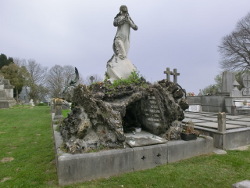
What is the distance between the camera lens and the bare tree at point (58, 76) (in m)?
42.9

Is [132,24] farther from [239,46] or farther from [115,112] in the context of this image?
[239,46]

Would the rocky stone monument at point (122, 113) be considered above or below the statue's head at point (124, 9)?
below

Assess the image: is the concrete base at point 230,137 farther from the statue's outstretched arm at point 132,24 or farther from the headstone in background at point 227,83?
the headstone in background at point 227,83

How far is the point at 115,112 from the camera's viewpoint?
4410mm

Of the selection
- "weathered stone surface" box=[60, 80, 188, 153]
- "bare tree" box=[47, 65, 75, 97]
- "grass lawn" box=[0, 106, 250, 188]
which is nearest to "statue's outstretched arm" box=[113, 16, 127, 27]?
"weathered stone surface" box=[60, 80, 188, 153]

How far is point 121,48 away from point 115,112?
10.9 feet

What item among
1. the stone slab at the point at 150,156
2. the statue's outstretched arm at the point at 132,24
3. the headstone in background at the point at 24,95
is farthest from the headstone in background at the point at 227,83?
the headstone in background at the point at 24,95

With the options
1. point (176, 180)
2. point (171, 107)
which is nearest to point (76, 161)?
point (176, 180)

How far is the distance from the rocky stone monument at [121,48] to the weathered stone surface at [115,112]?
54.4 inches

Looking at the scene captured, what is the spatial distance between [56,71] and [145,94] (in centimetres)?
4378

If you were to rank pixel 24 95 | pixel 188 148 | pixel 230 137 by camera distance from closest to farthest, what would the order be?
pixel 188 148, pixel 230 137, pixel 24 95

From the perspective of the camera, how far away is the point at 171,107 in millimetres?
5195

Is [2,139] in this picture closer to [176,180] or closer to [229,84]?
[176,180]

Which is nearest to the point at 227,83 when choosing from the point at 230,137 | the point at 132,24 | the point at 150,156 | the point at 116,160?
the point at 230,137
